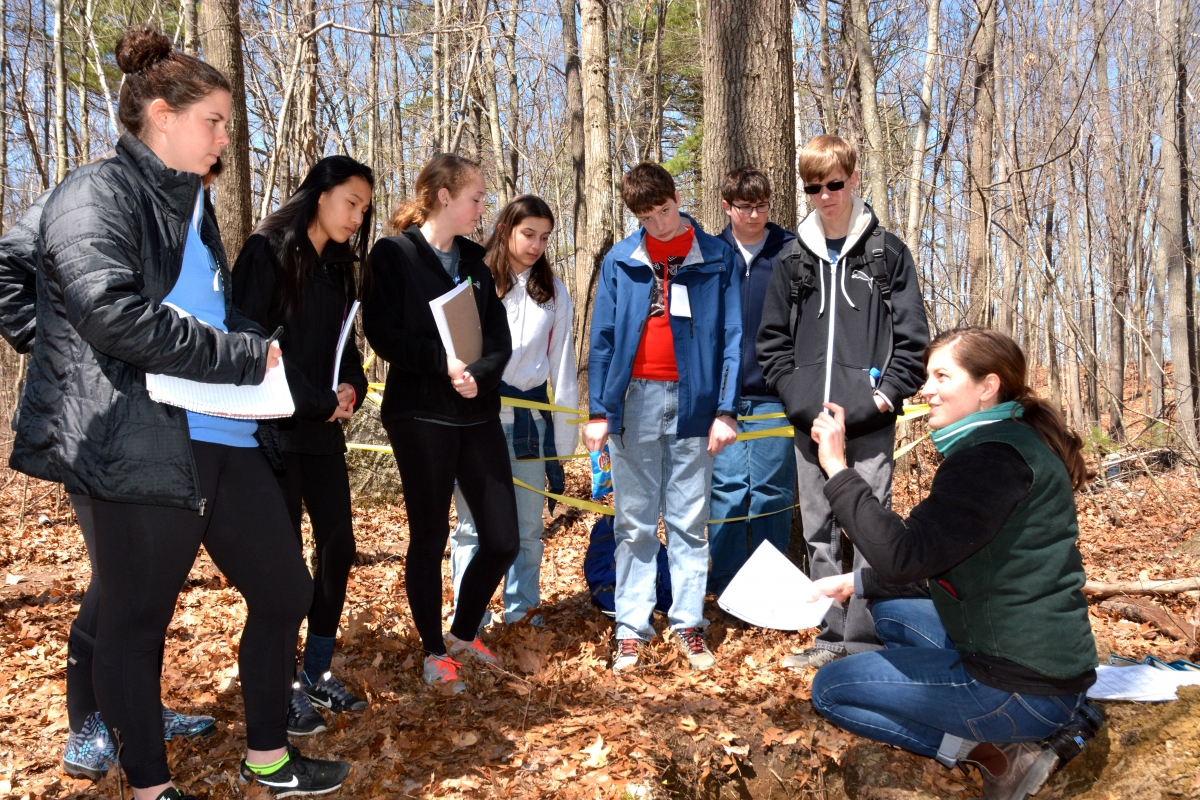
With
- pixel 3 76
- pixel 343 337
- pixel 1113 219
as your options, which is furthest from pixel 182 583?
pixel 1113 219

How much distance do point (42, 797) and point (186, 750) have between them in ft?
1.50

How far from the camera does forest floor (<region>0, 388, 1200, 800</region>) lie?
2938mm

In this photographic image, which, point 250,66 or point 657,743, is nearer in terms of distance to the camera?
point 657,743

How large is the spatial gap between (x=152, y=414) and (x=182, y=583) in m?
0.50

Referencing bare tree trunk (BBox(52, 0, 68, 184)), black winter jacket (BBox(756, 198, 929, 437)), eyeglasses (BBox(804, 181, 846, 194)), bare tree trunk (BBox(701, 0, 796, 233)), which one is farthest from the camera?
bare tree trunk (BBox(52, 0, 68, 184))

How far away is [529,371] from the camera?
15.3 feet

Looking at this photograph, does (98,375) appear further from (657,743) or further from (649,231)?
(649,231)

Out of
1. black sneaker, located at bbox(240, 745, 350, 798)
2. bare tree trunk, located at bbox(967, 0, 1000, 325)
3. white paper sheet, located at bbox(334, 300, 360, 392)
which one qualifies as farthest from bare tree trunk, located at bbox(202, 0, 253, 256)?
bare tree trunk, located at bbox(967, 0, 1000, 325)

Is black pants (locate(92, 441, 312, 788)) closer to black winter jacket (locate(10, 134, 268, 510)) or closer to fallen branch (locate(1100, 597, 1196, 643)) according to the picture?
black winter jacket (locate(10, 134, 268, 510))

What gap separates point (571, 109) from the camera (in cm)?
1528

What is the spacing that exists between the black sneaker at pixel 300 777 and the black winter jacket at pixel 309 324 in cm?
110

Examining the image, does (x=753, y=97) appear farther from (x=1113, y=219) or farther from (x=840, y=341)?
(x=1113, y=219)

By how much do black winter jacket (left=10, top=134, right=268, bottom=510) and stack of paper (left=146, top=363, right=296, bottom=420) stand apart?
35 millimetres

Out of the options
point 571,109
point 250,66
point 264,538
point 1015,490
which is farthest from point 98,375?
point 571,109
